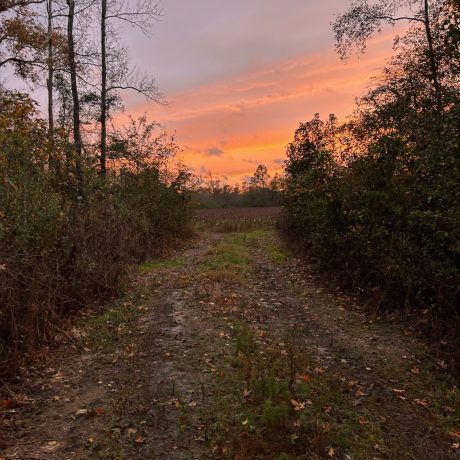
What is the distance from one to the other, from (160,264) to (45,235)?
692cm

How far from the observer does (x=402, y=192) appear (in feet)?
26.7

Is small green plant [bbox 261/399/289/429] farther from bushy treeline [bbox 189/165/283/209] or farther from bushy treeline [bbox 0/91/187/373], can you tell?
bushy treeline [bbox 189/165/283/209]

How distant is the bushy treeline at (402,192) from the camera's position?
6184 millimetres

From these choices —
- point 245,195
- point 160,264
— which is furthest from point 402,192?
point 245,195

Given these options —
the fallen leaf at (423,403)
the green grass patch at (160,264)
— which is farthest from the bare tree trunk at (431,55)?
the green grass patch at (160,264)

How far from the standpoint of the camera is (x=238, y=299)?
9383 millimetres

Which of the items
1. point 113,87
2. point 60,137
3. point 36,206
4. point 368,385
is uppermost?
point 113,87

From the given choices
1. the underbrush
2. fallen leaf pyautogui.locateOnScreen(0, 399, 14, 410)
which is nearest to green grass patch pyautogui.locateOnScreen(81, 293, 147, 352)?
fallen leaf pyautogui.locateOnScreen(0, 399, 14, 410)

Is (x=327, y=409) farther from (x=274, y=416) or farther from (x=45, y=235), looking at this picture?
(x=45, y=235)

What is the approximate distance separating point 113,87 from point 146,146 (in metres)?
2.95

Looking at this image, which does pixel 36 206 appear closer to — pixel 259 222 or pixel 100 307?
pixel 100 307

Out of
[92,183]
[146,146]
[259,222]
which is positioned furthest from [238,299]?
[259,222]

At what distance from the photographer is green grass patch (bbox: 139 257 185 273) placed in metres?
13.2

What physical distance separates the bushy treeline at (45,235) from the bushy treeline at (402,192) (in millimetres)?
5609
